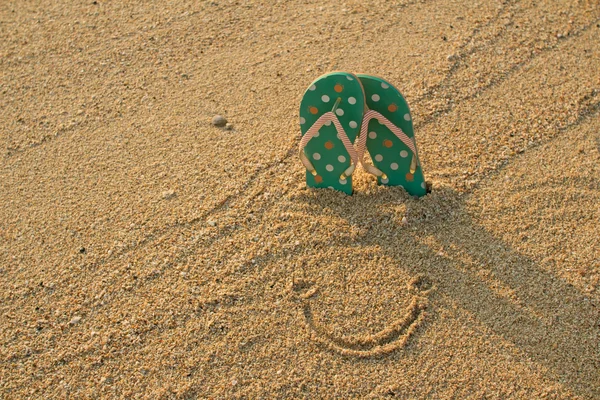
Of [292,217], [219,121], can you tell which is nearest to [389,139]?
[292,217]

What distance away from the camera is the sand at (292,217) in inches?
81.4

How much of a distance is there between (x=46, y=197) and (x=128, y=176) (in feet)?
1.17

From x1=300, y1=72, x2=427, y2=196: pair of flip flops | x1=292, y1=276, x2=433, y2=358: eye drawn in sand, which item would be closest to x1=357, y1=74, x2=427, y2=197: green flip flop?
x1=300, y1=72, x2=427, y2=196: pair of flip flops

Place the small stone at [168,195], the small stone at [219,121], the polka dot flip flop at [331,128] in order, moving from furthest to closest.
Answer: the small stone at [219,121] → the small stone at [168,195] → the polka dot flip flop at [331,128]

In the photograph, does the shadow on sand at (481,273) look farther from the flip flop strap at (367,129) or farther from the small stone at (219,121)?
the small stone at (219,121)

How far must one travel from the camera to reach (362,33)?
10.8 feet

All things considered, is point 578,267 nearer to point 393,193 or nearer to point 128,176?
point 393,193

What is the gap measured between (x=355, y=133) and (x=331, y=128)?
0.30 ft

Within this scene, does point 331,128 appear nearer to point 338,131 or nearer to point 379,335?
point 338,131

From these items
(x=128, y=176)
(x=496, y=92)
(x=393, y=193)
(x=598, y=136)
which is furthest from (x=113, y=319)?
(x=598, y=136)

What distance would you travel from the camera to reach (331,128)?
7.45 feet

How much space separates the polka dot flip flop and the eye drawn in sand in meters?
0.51

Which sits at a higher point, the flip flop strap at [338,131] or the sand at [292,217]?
the flip flop strap at [338,131]

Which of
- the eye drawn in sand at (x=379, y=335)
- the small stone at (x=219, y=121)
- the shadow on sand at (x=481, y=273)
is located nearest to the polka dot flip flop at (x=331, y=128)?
the shadow on sand at (x=481, y=273)
